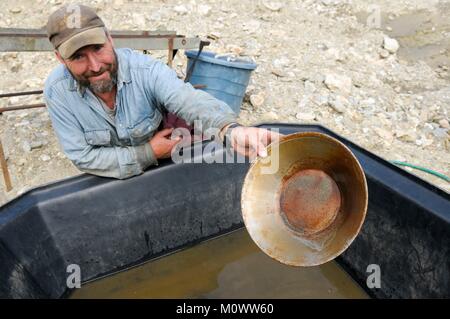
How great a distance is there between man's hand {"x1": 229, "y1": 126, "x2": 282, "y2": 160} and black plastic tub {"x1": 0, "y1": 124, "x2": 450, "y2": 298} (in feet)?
2.07

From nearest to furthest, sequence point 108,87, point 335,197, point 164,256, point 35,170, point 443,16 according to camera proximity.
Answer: point 335,197
point 108,87
point 164,256
point 35,170
point 443,16

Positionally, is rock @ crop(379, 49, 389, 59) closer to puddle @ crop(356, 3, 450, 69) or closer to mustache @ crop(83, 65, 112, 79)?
puddle @ crop(356, 3, 450, 69)

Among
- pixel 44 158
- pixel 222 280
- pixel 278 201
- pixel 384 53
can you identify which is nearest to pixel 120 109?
pixel 278 201

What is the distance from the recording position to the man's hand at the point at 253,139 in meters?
1.65

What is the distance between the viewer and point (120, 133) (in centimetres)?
226

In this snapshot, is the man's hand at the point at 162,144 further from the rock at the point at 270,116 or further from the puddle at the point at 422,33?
the puddle at the point at 422,33

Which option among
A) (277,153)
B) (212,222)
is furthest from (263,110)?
(277,153)

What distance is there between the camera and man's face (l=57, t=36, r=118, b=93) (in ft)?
6.39

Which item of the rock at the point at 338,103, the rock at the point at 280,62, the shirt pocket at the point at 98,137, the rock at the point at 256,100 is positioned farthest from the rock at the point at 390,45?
the shirt pocket at the point at 98,137

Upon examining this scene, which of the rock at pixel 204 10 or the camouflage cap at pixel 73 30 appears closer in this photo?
the camouflage cap at pixel 73 30

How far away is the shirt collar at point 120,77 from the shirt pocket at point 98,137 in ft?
0.75

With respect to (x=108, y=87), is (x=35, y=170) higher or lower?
lower

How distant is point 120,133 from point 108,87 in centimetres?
29
